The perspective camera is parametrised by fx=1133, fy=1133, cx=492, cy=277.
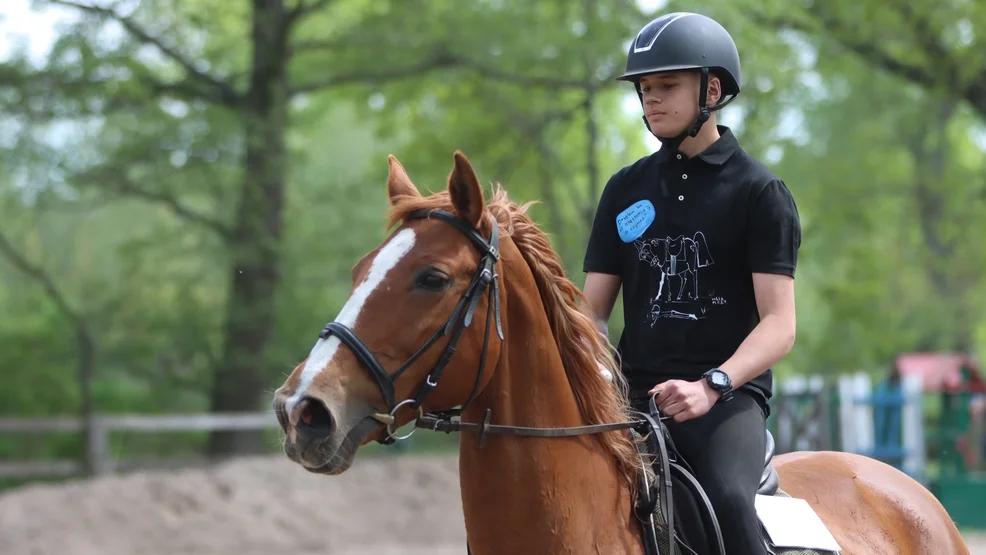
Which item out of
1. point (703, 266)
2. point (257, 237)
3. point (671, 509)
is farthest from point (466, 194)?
point (257, 237)

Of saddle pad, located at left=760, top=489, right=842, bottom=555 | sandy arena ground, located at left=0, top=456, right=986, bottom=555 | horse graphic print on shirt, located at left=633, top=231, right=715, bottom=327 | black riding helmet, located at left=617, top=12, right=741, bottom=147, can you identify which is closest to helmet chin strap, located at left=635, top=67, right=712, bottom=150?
black riding helmet, located at left=617, top=12, right=741, bottom=147

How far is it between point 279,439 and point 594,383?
104 cm

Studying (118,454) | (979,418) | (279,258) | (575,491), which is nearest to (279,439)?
(575,491)

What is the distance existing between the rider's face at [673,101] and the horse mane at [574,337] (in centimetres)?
63

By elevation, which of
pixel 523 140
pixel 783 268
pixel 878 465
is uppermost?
pixel 523 140

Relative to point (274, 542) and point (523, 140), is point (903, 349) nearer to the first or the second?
point (523, 140)

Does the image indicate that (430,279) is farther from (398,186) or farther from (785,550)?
(785,550)

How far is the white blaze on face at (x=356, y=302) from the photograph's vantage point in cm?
308

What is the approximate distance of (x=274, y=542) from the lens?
15.3 metres

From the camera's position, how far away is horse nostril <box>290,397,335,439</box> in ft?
9.98

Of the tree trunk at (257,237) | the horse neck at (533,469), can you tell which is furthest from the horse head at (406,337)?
the tree trunk at (257,237)

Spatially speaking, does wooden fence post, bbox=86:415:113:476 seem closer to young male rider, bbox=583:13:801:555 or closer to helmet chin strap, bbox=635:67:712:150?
young male rider, bbox=583:13:801:555

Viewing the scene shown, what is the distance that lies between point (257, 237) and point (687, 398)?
16517 millimetres

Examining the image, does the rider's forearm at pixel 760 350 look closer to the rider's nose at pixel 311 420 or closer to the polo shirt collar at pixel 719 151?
the polo shirt collar at pixel 719 151
